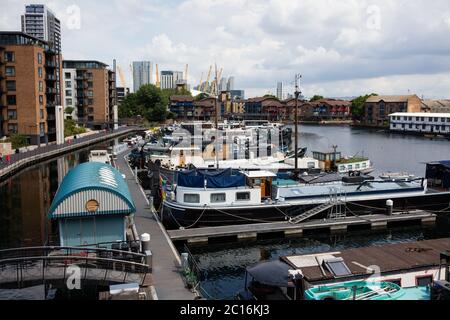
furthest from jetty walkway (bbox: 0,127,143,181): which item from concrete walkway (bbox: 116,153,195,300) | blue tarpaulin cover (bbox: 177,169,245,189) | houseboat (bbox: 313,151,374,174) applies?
houseboat (bbox: 313,151,374,174)

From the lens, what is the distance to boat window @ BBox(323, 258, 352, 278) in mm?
17969

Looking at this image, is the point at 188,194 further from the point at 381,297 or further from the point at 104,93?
the point at 104,93

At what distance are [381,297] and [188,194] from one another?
19.3 meters

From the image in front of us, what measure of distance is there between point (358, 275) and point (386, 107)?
6887 inches

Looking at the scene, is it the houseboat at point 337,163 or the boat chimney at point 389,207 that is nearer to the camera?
the boat chimney at point 389,207

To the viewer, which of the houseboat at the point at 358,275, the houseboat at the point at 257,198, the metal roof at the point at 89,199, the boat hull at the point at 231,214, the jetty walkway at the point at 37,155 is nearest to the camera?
the houseboat at the point at 358,275

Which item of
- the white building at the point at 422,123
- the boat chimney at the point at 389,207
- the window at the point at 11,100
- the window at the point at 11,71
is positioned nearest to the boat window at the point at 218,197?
the boat chimney at the point at 389,207

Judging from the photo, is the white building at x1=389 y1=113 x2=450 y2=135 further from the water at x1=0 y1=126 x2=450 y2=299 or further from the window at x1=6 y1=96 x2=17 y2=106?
the window at x1=6 y1=96 x2=17 y2=106

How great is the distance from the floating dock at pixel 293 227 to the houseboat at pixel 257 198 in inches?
38.9

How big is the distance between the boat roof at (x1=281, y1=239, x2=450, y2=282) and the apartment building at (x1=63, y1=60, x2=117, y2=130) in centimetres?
11795

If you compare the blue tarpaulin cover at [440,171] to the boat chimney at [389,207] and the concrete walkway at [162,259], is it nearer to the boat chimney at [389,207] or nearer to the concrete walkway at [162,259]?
the boat chimney at [389,207]

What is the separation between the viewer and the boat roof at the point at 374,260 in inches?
716

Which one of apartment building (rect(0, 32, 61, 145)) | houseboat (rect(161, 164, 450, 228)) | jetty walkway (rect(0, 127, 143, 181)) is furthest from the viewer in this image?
apartment building (rect(0, 32, 61, 145))
